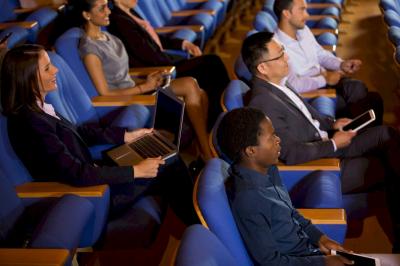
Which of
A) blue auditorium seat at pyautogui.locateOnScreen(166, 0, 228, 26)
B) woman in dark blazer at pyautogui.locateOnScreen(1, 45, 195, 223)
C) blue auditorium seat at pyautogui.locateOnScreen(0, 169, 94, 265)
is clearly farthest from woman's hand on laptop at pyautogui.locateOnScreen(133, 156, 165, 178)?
blue auditorium seat at pyautogui.locateOnScreen(166, 0, 228, 26)

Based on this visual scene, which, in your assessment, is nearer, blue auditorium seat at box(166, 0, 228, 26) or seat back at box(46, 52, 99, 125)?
seat back at box(46, 52, 99, 125)

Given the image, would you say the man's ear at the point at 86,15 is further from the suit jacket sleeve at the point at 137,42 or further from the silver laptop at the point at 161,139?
the silver laptop at the point at 161,139

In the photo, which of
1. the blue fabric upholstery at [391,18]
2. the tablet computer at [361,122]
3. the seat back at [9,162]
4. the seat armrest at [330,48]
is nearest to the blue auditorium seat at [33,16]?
the seat back at [9,162]

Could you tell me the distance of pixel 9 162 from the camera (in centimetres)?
172

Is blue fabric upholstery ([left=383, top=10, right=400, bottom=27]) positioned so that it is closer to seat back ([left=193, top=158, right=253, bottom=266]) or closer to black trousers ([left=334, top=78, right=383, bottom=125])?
black trousers ([left=334, top=78, right=383, bottom=125])

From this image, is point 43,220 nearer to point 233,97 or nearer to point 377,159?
point 233,97

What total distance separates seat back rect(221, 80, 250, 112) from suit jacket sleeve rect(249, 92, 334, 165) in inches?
4.1

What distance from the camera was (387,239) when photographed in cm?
209

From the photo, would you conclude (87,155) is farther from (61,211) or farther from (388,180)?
(388,180)

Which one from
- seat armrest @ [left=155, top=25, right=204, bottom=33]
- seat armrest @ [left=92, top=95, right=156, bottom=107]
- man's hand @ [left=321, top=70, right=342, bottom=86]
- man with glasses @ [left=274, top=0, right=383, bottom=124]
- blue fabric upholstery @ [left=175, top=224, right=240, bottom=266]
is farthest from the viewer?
seat armrest @ [left=155, top=25, right=204, bottom=33]

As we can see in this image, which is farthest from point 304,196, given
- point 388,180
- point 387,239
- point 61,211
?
point 61,211

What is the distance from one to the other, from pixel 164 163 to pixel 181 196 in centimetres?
15

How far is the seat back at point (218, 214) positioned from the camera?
1.33 metres

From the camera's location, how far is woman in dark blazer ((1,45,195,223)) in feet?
5.60
